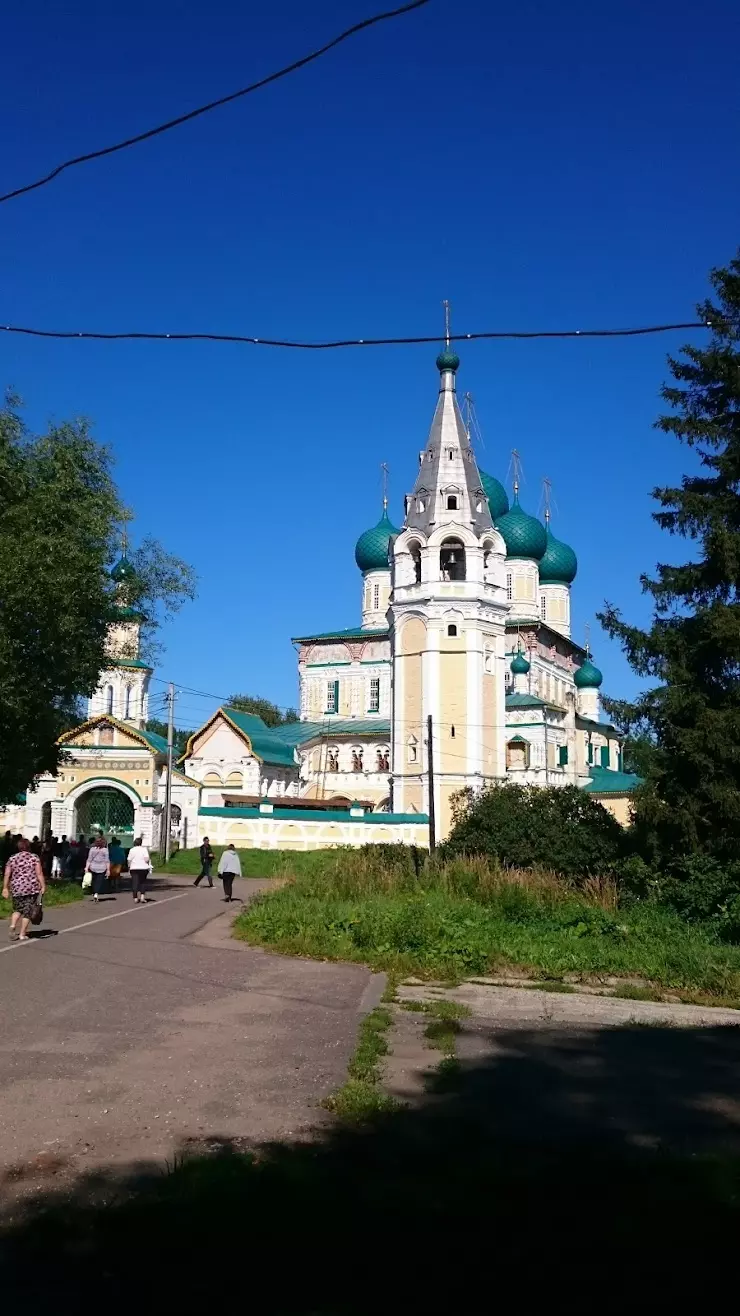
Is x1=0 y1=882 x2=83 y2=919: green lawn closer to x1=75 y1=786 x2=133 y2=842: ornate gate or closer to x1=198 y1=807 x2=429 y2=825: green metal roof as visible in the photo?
x1=198 y1=807 x2=429 y2=825: green metal roof

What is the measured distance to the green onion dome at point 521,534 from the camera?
6131cm

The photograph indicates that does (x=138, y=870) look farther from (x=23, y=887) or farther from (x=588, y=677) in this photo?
(x=588, y=677)

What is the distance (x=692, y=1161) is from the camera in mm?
5078

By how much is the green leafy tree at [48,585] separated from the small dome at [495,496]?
37730mm

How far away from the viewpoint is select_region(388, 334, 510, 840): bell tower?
44.0m

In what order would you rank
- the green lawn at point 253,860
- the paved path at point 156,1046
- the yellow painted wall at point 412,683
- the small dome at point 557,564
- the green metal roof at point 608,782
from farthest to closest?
the small dome at point 557,564, the green metal roof at point 608,782, the yellow painted wall at point 412,683, the green lawn at point 253,860, the paved path at point 156,1046

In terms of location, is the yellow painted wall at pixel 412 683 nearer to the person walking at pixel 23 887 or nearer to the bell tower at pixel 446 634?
the bell tower at pixel 446 634

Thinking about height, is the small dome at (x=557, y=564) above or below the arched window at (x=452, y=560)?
above

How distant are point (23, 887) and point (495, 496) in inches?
1908

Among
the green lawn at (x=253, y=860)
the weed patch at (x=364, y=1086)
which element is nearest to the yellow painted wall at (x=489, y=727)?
the green lawn at (x=253, y=860)

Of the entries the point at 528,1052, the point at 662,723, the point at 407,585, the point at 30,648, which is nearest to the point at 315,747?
the point at 407,585

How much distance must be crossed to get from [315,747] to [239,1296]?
53.8m

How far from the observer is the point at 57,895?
2264cm

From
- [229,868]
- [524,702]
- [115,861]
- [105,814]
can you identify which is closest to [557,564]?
[524,702]
